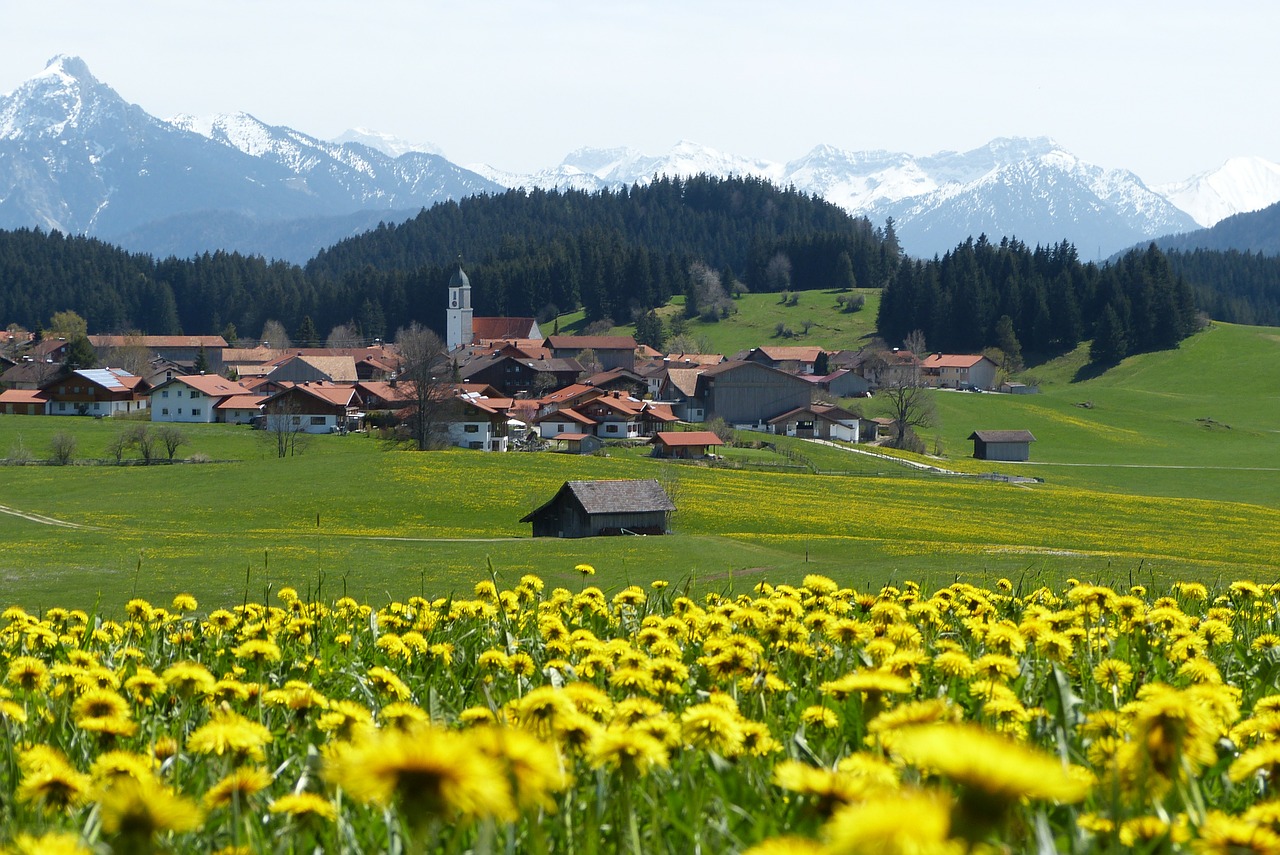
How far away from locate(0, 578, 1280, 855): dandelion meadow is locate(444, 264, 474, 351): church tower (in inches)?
7034

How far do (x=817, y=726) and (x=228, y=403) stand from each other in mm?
111118

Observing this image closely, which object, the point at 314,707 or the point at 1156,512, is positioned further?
the point at 1156,512

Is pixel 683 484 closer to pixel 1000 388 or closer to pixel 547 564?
pixel 547 564

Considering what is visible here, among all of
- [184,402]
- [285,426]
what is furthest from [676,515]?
[184,402]

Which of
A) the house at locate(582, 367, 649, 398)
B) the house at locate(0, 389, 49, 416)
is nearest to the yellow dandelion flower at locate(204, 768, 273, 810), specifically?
the house at locate(0, 389, 49, 416)

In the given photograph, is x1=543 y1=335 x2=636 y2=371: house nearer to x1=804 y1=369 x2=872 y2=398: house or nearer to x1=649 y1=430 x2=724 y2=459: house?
x1=804 y1=369 x2=872 y2=398: house

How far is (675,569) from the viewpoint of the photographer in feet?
103

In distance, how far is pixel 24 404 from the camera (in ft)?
368

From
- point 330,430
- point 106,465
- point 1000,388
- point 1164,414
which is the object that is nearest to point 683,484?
point 106,465

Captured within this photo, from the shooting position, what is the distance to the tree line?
150000 millimetres

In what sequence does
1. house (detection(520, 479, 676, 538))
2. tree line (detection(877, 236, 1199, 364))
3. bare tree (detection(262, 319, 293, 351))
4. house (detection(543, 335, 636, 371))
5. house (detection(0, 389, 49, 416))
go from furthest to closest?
bare tree (detection(262, 319, 293, 351)) → house (detection(543, 335, 636, 371)) → tree line (detection(877, 236, 1199, 364)) → house (detection(0, 389, 49, 416)) → house (detection(520, 479, 676, 538))

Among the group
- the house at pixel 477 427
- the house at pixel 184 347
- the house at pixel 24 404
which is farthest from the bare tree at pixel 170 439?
the house at pixel 184 347

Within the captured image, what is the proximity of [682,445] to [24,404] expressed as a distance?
211 feet

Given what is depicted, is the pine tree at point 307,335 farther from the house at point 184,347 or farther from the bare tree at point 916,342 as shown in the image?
the bare tree at point 916,342
